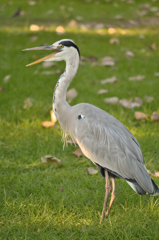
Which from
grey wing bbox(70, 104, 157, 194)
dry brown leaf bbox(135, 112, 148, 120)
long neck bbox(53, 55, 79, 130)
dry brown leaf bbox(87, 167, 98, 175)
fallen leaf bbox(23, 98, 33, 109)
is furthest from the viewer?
fallen leaf bbox(23, 98, 33, 109)

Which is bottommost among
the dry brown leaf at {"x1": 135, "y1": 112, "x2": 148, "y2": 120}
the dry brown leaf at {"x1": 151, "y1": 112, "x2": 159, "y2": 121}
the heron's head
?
the dry brown leaf at {"x1": 135, "y1": 112, "x2": 148, "y2": 120}

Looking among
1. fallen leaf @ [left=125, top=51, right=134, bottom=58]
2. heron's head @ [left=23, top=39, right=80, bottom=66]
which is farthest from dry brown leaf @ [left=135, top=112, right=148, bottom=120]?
fallen leaf @ [left=125, top=51, right=134, bottom=58]

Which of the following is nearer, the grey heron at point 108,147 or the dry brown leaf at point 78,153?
the grey heron at point 108,147

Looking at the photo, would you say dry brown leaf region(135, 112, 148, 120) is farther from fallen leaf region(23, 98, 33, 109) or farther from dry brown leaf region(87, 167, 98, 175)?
fallen leaf region(23, 98, 33, 109)

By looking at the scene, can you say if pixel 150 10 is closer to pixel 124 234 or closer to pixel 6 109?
pixel 6 109

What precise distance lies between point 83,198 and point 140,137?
1.35 m

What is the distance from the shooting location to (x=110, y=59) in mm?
6328

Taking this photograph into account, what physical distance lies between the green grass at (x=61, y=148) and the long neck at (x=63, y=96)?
0.68 m

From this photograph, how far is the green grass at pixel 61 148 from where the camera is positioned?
8.98 ft

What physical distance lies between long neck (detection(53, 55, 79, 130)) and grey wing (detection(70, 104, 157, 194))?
201 millimetres

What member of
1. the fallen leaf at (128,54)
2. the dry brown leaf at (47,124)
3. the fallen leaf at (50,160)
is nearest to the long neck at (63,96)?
the fallen leaf at (50,160)

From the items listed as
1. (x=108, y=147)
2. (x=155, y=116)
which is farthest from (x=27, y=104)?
(x=108, y=147)

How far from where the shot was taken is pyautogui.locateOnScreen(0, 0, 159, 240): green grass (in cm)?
274

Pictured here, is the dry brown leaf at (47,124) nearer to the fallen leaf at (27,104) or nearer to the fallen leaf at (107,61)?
the fallen leaf at (27,104)
